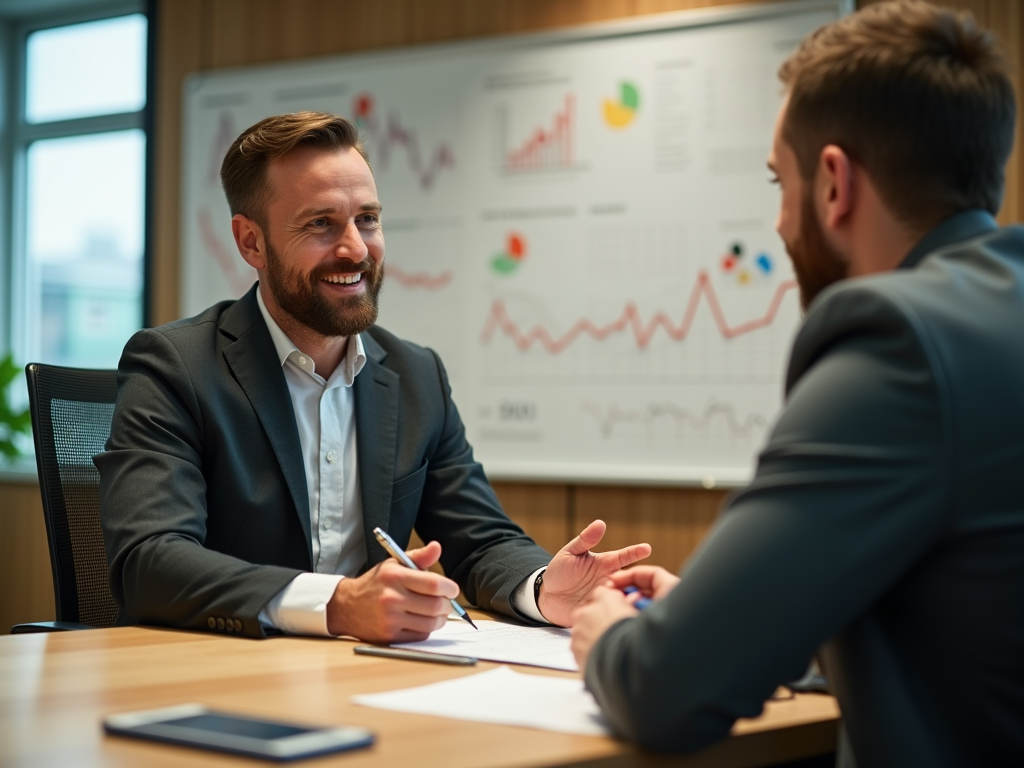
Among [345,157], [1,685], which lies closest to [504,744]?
[1,685]

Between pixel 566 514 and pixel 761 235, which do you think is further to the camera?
pixel 566 514

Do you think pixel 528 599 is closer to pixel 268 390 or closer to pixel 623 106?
pixel 268 390

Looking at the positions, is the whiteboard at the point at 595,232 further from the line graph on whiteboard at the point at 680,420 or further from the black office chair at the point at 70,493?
the black office chair at the point at 70,493

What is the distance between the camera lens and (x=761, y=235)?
11.9ft

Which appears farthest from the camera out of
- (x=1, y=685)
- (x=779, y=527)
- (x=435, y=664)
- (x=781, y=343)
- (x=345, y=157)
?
(x=781, y=343)

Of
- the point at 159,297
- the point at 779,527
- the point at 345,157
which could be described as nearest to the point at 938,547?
the point at 779,527

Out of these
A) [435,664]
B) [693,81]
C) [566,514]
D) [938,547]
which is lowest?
[566,514]

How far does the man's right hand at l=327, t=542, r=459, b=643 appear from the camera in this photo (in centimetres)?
153

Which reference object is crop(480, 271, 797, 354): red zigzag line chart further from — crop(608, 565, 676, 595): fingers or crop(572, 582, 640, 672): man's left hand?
crop(572, 582, 640, 672): man's left hand

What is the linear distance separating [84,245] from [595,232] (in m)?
2.92

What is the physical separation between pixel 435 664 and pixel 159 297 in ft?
11.9

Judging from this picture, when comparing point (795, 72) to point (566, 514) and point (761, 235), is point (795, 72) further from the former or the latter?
point (566, 514)

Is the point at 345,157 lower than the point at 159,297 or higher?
higher

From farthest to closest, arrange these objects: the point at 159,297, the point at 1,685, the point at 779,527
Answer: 1. the point at 159,297
2. the point at 1,685
3. the point at 779,527
